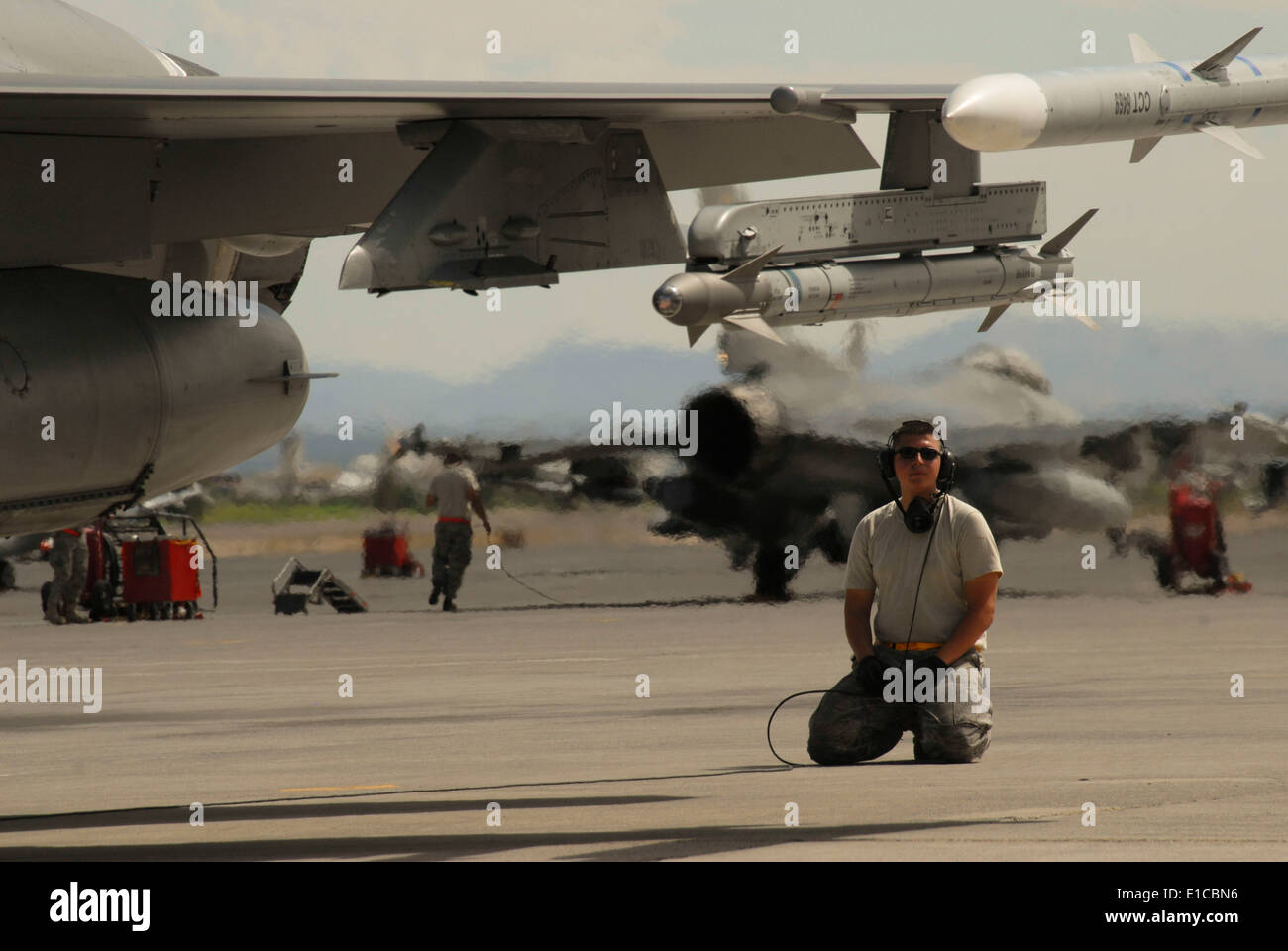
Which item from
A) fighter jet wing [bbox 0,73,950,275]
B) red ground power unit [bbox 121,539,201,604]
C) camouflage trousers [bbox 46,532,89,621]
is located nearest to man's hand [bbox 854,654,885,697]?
fighter jet wing [bbox 0,73,950,275]

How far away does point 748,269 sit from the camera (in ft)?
37.0

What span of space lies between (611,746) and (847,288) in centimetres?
345

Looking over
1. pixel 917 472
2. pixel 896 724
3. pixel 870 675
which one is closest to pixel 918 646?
pixel 870 675

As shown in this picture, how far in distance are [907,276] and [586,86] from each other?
12.8ft

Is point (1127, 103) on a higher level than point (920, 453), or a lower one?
higher

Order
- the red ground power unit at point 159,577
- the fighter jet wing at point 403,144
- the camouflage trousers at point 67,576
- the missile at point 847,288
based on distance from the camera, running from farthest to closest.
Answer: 1. the red ground power unit at point 159,577
2. the camouflage trousers at point 67,576
3. the missile at point 847,288
4. the fighter jet wing at point 403,144

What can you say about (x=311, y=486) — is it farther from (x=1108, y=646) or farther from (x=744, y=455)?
(x=1108, y=646)

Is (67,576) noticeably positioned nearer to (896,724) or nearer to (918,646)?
(896,724)

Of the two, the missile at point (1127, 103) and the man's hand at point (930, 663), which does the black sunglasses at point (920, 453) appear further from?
the missile at point (1127, 103)

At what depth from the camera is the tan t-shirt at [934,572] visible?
10383mm

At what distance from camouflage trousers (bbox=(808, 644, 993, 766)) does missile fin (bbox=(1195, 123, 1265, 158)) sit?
4.58 m

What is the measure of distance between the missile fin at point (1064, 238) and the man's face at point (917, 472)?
11.3 ft

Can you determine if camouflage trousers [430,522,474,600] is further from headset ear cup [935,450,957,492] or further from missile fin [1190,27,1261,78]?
headset ear cup [935,450,957,492]

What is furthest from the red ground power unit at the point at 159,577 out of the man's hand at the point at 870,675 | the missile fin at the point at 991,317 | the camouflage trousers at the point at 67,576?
Answer: the man's hand at the point at 870,675
